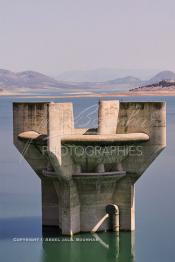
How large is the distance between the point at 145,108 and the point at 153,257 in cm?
637

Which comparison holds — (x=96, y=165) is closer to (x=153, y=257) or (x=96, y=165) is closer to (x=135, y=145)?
(x=135, y=145)

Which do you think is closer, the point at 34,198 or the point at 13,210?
the point at 13,210

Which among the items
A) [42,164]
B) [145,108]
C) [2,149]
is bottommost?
[2,149]

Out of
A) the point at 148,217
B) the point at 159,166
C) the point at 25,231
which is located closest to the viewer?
the point at 25,231

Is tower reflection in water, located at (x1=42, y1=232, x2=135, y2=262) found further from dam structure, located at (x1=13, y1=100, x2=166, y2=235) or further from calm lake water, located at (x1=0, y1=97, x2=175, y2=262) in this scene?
dam structure, located at (x1=13, y1=100, x2=166, y2=235)

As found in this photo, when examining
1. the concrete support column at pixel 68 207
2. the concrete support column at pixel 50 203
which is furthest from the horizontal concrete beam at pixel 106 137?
the concrete support column at pixel 50 203

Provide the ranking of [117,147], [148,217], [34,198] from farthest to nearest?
1. [34,198]
2. [148,217]
3. [117,147]

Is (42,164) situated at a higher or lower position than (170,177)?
higher

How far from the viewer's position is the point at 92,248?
97.6 feet

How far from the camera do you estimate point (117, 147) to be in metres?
28.4

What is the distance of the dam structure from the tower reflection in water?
0.37 metres

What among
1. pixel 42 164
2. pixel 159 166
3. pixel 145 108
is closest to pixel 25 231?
pixel 42 164

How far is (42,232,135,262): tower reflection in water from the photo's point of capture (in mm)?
29391

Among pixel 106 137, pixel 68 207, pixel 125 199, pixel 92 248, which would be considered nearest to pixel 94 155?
pixel 106 137
